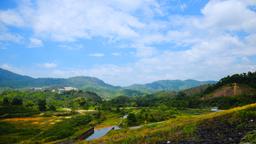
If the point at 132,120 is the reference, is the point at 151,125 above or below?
above

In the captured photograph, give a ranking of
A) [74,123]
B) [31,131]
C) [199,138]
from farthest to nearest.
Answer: [74,123] → [31,131] → [199,138]

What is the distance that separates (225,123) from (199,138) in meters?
6.59

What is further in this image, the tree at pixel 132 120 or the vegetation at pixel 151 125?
the tree at pixel 132 120

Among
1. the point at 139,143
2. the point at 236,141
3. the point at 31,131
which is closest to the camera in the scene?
the point at 236,141

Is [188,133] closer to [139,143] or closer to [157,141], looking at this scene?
[157,141]

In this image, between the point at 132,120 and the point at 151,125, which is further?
the point at 132,120

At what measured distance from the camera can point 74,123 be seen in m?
137

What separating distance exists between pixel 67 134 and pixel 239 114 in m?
79.8

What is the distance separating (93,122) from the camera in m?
142

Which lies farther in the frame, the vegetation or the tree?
the tree

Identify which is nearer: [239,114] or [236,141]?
[236,141]

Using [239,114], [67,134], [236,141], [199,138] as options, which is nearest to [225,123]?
[239,114]

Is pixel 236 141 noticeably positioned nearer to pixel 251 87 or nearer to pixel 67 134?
pixel 67 134

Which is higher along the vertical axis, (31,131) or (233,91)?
(233,91)
